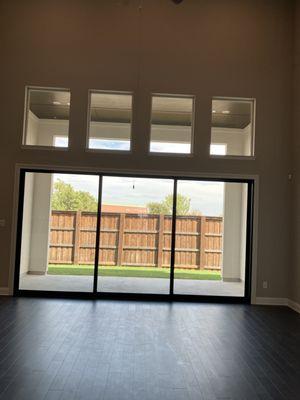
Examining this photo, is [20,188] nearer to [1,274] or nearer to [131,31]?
[1,274]

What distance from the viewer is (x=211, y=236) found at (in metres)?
7.18

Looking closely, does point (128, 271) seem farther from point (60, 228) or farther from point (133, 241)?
point (60, 228)

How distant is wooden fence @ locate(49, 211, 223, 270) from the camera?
279 inches

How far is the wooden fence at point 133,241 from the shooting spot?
7090 millimetres

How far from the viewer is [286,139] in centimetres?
708

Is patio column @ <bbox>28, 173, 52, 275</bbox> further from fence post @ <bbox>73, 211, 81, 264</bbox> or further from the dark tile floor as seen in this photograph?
the dark tile floor

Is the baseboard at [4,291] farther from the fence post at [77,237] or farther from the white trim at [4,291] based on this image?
the fence post at [77,237]

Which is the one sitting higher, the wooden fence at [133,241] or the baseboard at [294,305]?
the wooden fence at [133,241]

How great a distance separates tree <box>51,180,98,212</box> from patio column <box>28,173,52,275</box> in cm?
13

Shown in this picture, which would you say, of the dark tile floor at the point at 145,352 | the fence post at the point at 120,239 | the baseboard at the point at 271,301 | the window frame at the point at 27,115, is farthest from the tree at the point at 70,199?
the baseboard at the point at 271,301

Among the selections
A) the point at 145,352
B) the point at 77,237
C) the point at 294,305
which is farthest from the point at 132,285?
the point at 145,352

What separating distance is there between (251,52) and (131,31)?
2.20m

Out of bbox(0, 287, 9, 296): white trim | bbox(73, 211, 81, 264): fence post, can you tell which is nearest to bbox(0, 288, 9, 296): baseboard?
bbox(0, 287, 9, 296): white trim

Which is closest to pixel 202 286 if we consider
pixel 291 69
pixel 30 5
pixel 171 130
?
pixel 171 130
